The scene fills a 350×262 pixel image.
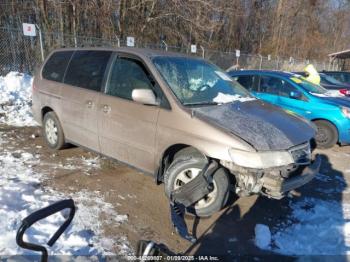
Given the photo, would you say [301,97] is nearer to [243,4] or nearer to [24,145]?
[24,145]

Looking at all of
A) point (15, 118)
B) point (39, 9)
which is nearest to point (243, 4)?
point (39, 9)

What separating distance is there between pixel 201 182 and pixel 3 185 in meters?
2.62

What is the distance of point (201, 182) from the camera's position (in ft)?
11.4

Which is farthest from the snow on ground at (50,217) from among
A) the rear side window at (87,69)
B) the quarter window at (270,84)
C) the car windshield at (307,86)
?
the car windshield at (307,86)

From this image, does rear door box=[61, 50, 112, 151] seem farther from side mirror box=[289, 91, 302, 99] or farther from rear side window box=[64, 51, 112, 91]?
side mirror box=[289, 91, 302, 99]

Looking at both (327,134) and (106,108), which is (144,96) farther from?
(327,134)

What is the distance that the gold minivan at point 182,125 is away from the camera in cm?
339

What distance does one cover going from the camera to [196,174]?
368cm

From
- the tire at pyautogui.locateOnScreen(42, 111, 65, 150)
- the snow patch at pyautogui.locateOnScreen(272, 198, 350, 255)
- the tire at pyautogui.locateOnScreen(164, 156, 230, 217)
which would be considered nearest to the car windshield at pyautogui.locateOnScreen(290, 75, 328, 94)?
the snow patch at pyautogui.locateOnScreen(272, 198, 350, 255)

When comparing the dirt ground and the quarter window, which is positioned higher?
the quarter window

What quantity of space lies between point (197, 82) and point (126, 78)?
38.4 inches

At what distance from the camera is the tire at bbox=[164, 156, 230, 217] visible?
3525mm

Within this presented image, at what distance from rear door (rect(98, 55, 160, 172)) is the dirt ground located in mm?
421

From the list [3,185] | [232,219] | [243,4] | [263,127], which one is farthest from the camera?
[243,4]
